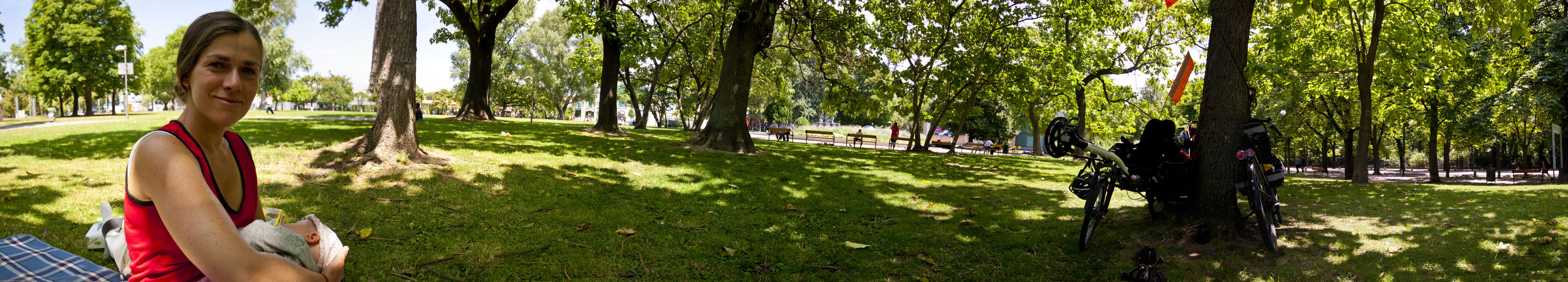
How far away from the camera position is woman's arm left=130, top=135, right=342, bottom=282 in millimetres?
1334

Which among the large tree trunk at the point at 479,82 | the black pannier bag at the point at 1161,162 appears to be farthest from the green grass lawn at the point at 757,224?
the large tree trunk at the point at 479,82

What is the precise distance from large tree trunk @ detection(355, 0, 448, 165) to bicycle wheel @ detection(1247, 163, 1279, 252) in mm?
8002

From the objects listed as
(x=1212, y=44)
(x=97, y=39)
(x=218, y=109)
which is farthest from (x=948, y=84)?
(x=97, y=39)

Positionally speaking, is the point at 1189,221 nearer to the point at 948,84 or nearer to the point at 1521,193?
the point at 1521,193

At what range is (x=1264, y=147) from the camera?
5.46 meters

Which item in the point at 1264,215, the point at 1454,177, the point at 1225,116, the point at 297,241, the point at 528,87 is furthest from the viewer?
the point at 528,87

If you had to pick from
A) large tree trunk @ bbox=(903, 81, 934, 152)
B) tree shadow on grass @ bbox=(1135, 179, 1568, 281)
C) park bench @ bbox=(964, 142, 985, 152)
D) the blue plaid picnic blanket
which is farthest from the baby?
park bench @ bbox=(964, 142, 985, 152)

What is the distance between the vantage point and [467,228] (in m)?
4.87

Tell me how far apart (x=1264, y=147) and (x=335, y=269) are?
6419 mm

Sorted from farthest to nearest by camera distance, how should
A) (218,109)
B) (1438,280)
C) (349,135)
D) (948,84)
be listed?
(948,84), (349,135), (1438,280), (218,109)

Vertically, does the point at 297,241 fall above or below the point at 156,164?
below

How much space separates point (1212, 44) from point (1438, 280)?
84.6 inches

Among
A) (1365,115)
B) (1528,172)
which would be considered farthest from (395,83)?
(1528,172)

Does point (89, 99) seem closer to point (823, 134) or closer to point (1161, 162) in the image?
point (823, 134)
